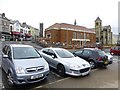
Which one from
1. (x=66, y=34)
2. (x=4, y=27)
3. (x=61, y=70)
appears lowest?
(x=61, y=70)

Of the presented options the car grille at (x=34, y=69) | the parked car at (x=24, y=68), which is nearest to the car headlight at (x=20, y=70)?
the parked car at (x=24, y=68)

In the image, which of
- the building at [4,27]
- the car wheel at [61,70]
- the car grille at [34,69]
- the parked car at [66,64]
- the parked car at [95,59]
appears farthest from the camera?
the building at [4,27]

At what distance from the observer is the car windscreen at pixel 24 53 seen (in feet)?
21.9

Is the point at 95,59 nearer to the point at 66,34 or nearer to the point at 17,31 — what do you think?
the point at 66,34

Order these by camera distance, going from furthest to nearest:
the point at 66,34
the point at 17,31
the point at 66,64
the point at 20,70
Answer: the point at 17,31
the point at 66,34
the point at 66,64
the point at 20,70

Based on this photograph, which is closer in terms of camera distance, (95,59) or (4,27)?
(95,59)

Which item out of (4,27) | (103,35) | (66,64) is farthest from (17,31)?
(66,64)

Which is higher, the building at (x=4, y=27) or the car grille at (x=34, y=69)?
the building at (x=4, y=27)

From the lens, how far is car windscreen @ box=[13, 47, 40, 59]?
6.68m

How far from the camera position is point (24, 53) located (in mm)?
7027

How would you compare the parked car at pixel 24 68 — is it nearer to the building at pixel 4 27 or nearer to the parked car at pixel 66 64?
the parked car at pixel 66 64

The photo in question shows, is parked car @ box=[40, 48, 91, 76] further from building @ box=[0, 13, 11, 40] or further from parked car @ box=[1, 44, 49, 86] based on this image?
building @ box=[0, 13, 11, 40]

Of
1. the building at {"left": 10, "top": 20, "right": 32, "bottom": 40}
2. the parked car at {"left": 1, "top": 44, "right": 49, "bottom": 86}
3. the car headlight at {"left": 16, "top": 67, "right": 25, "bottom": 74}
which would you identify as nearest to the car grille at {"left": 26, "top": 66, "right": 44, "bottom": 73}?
the parked car at {"left": 1, "top": 44, "right": 49, "bottom": 86}

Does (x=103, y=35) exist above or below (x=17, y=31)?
below
